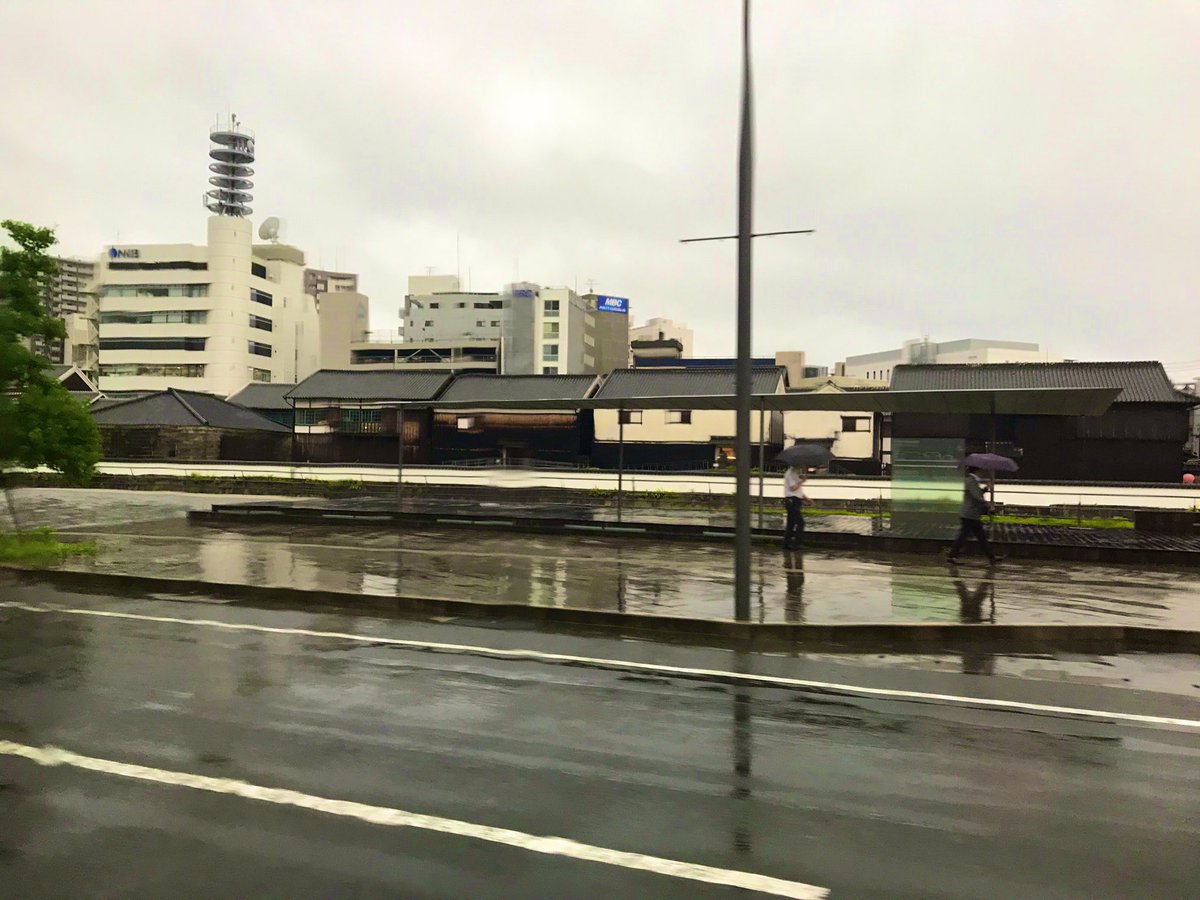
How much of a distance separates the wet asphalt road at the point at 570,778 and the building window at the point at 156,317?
70.9 metres

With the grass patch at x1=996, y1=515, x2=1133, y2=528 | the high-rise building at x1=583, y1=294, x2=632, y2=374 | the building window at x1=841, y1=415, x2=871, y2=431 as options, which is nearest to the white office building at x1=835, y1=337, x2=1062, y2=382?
the high-rise building at x1=583, y1=294, x2=632, y2=374

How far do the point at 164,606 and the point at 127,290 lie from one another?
72943 millimetres

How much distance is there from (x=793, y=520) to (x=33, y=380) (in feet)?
45.5

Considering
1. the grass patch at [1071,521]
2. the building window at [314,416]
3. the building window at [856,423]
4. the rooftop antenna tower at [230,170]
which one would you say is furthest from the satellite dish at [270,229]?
the grass patch at [1071,521]

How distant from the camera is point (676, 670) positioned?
719cm

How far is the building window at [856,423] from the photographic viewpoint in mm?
36938

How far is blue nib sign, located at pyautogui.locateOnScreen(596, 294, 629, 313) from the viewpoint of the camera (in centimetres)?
8994

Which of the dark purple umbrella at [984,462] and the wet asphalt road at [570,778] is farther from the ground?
the dark purple umbrella at [984,462]

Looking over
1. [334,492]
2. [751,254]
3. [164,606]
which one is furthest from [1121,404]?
[164,606]

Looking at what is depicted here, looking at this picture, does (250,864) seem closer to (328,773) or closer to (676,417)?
(328,773)

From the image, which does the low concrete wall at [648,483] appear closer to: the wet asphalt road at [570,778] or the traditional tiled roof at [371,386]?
the traditional tiled roof at [371,386]

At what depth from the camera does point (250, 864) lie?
3680 millimetres

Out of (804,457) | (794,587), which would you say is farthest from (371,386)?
(794,587)

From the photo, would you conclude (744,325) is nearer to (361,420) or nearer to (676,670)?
(676,670)
